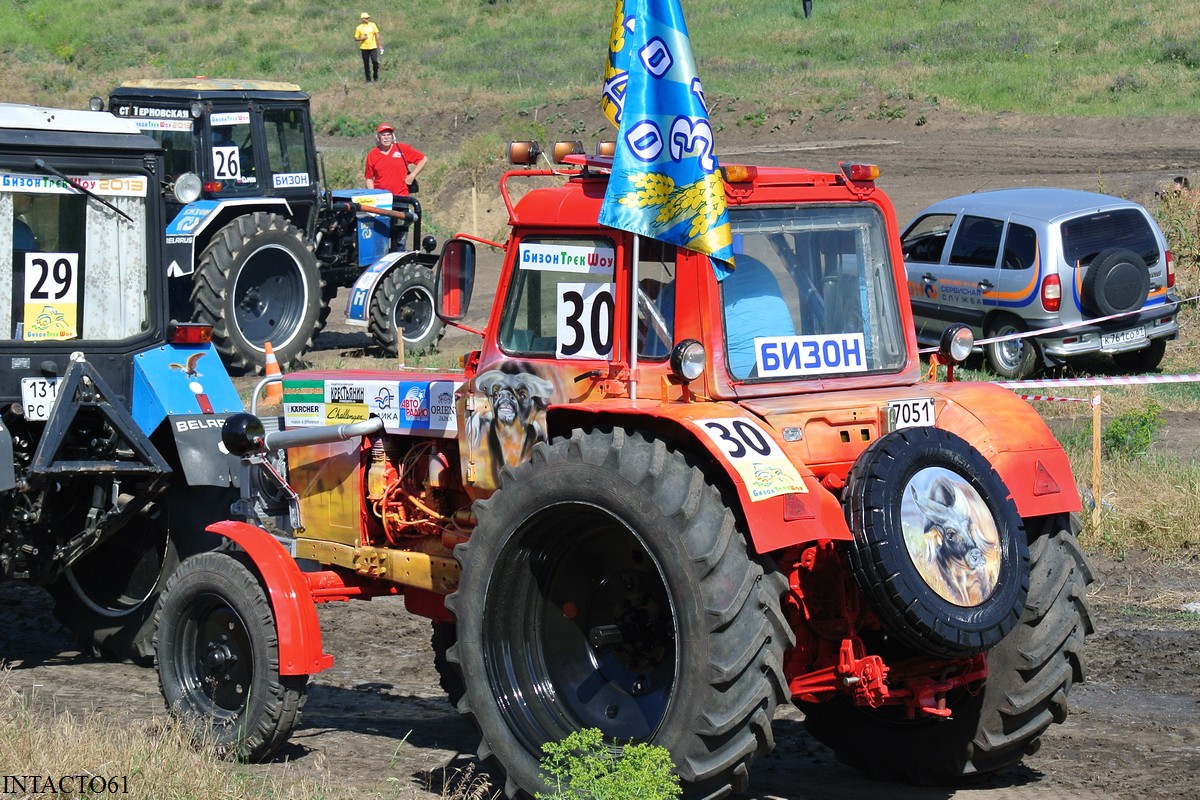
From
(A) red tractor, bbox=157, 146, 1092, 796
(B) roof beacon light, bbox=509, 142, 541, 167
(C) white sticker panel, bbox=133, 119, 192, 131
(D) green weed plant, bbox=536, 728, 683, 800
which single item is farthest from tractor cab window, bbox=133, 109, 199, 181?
(D) green weed plant, bbox=536, 728, 683, 800

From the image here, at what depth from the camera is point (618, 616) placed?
19.0 ft

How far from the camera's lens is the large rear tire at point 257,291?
15414mm

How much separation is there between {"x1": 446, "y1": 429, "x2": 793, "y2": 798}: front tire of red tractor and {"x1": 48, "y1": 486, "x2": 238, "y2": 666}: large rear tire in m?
3.02

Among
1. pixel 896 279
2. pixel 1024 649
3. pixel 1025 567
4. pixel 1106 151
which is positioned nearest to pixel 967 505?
pixel 1025 567

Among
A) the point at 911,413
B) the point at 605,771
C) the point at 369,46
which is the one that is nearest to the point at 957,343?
the point at 911,413

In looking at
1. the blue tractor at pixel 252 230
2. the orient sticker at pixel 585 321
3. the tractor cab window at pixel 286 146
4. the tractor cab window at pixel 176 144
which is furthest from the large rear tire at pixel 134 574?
the tractor cab window at pixel 286 146

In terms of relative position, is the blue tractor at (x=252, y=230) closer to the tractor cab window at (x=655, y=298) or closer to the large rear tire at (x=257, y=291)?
the large rear tire at (x=257, y=291)

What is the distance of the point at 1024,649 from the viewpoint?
5676 mm

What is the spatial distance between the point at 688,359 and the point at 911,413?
0.92 metres

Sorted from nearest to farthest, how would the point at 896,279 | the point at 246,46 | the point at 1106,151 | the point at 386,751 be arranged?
the point at 896,279
the point at 386,751
the point at 1106,151
the point at 246,46

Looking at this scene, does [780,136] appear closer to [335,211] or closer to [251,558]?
[335,211]

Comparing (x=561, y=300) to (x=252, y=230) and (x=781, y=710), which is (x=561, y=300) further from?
(x=252, y=230)

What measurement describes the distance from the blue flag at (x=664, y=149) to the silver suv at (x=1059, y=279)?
938cm

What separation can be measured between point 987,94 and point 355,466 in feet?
84.8
